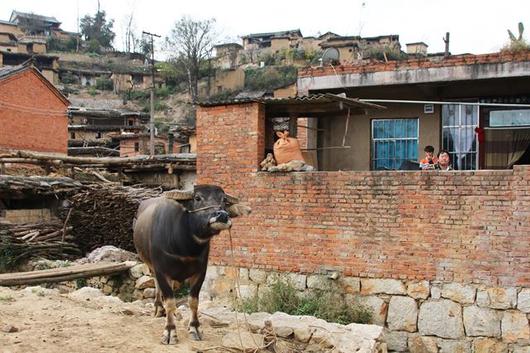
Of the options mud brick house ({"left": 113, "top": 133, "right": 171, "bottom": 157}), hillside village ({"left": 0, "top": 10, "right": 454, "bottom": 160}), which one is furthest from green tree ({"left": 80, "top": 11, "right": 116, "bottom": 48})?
mud brick house ({"left": 113, "top": 133, "right": 171, "bottom": 157})

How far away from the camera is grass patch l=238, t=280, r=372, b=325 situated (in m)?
9.52

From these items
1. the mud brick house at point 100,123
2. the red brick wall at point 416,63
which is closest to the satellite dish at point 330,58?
the red brick wall at point 416,63

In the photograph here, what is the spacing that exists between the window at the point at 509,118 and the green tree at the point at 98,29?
68218 millimetres

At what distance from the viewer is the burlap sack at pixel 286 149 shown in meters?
10.6

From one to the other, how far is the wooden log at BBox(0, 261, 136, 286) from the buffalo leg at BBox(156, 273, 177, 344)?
204 inches

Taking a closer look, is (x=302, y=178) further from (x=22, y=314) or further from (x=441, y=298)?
(x=22, y=314)

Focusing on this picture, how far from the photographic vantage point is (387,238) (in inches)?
380

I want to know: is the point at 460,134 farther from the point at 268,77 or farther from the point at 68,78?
the point at 68,78

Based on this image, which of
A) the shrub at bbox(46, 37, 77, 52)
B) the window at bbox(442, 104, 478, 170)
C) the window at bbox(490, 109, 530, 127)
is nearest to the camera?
the window at bbox(490, 109, 530, 127)

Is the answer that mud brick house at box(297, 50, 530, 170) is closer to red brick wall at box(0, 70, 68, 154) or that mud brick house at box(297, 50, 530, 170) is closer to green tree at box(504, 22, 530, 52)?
green tree at box(504, 22, 530, 52)

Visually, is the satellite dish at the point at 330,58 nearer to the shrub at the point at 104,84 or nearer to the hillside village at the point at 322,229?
the hillside village at the point at 322,229

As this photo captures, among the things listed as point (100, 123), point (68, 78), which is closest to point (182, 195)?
point (100, 123)

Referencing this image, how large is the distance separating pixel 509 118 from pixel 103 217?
10.5 metres

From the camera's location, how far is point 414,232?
373 inches
